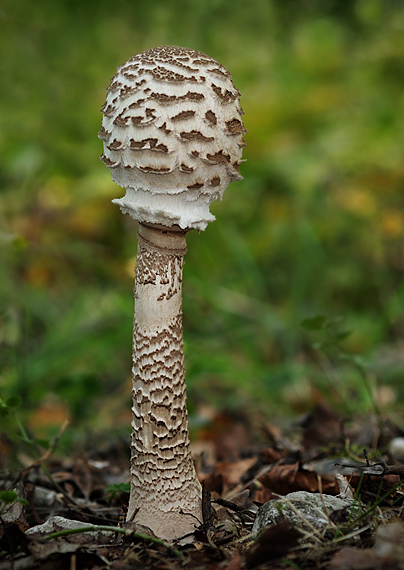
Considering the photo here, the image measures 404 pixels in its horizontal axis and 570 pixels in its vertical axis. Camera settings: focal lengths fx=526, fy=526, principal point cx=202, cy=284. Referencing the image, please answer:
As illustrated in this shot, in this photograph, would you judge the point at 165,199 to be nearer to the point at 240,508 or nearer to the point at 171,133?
the point at 171,133

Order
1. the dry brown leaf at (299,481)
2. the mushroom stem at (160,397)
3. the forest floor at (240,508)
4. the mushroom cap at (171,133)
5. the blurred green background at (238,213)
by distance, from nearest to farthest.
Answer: the forest floor at (240,508)
the mushroom cap at (171,133)
the mushroom stem at (160,397)
the dry brown leaf at (299,481)
the blurred green background at (238,213)

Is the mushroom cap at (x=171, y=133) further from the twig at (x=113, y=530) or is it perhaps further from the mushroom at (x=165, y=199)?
the twig at (x=113, y=530)

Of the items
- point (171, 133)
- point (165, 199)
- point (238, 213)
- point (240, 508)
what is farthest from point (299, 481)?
point (238, 213)

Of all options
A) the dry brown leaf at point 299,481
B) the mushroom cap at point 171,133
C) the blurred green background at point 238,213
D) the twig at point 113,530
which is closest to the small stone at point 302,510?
the dry brown leaf at point 299,481

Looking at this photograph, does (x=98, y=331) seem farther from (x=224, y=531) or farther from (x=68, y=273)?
(x=224, y=531)

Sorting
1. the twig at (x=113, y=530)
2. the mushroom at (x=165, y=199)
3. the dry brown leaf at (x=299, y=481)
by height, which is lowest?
the twig at (x=113, y=530)
